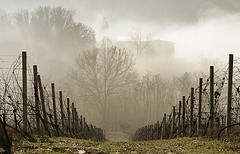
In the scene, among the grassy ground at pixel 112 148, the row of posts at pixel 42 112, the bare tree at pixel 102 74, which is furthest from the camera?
the bare tree at pixel 102 74

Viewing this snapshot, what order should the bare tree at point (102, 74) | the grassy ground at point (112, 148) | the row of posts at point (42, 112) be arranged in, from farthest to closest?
1. the bare tree at point (102, 74)
2. the row of posts at point (42, 112)
3. the grassy ground at point (112, 148)

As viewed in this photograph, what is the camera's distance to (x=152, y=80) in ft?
198

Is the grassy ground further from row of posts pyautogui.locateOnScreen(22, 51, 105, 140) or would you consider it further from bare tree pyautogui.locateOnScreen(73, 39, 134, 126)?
bare tree pyautogui.locateOnScreen(73, 39, 134, 126)

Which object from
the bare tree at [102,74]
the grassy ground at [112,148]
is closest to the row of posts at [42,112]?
the grassy ground at [112,148]

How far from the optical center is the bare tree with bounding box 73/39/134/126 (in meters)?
47.5

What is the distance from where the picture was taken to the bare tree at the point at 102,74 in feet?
156

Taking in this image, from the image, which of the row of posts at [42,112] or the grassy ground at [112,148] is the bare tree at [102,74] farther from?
the grassy ground at [112,148]

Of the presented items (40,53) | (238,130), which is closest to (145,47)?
(40,53)

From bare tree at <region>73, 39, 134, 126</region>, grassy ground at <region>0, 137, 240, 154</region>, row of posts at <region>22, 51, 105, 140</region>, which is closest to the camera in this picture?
grassy ground at <region>0, 137, 240, 154</region>

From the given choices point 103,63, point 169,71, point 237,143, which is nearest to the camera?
point 237,143

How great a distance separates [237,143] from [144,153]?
11.2 feet

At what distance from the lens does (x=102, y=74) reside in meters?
49.6

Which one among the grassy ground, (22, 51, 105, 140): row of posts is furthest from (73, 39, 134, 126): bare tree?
the grassy ground

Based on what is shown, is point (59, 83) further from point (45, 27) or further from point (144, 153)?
point (144, 153)
